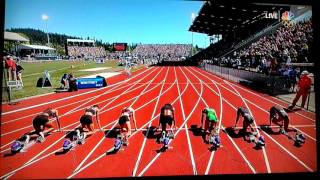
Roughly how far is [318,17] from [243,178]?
489cm

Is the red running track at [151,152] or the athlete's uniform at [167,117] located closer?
the red running track at [151,152]

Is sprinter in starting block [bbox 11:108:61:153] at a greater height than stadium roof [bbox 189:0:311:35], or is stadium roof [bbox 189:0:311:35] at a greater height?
stadium roof [bbox 189:0:311:35]

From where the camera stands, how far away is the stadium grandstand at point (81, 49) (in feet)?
290

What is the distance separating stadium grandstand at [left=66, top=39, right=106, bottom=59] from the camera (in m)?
88.5

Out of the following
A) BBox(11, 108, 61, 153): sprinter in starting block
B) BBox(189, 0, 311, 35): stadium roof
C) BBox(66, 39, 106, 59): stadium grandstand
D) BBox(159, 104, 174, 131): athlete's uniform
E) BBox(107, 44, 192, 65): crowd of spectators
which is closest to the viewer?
BBox(11, 108, 61, 153): sprinter in starting block

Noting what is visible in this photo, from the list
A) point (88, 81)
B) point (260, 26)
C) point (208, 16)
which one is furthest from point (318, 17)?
point (260, 26)

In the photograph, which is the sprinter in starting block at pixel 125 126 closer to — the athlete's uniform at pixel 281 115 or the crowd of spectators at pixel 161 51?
the athlete's uniform at pixel 281 115

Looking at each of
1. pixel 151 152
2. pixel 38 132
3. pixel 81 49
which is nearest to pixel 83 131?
pixel 38 132

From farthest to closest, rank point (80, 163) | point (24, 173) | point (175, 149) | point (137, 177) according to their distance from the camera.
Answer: point (175, 149) < point (80, 163) < point (24, 173) < point (137, 177)

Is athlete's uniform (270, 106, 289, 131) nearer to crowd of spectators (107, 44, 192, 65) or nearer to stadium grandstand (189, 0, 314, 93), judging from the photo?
stadium grandstand (189, 0, 314, 93)

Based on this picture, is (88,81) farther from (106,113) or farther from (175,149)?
(175,149)

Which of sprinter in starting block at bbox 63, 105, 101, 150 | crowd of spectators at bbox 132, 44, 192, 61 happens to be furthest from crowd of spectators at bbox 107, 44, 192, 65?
sprinter in starting block at bbox 63, 105, 101, 150

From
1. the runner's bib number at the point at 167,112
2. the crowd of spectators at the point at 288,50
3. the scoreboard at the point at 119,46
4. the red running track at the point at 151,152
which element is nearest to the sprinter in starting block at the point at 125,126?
the red running track at the point at 151,152

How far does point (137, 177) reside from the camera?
7816mm
